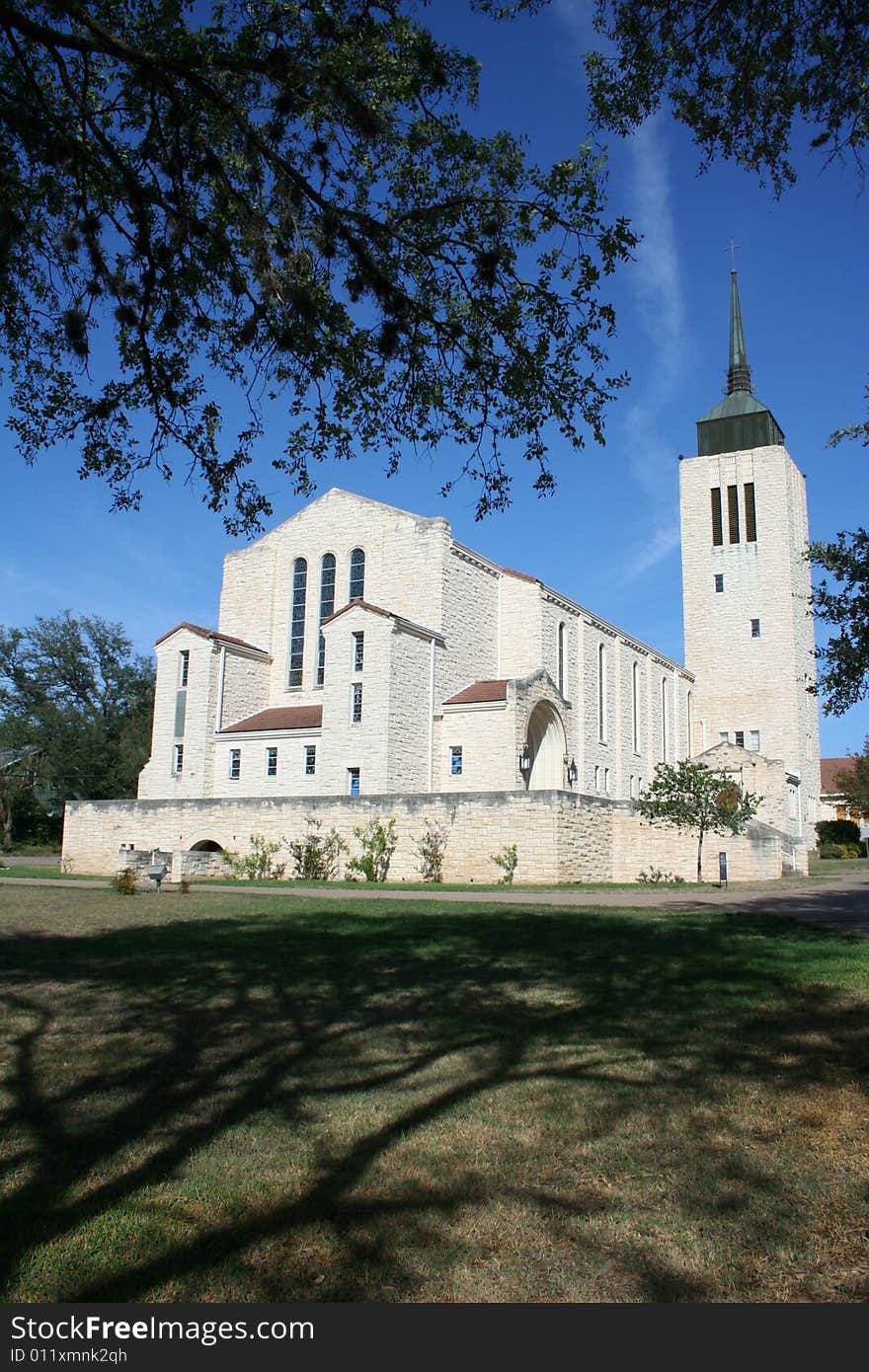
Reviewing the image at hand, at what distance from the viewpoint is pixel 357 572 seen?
41.1m

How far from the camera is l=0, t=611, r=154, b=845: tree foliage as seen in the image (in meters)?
60.1

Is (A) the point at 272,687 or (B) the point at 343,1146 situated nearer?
(B) the point at 343,1146

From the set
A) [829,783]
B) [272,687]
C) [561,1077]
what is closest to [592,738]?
[272,687]

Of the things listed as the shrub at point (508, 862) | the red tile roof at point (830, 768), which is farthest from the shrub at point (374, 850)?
the red tile roof at point (830, 768)

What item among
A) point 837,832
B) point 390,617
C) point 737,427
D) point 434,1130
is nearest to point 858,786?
point 837,832

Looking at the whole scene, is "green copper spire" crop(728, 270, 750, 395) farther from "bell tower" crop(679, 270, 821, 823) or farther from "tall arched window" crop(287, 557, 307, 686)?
"tall arched window" crop(287, 557, 307, 686)

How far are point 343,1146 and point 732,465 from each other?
5893 cm

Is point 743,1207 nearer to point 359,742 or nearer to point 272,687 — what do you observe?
point 359,742

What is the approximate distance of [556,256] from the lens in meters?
8.90

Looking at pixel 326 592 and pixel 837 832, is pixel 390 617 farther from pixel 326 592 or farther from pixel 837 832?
pixel 837 832

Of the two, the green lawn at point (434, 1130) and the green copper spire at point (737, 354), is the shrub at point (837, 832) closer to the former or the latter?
the green copper spire at point (737, 354)

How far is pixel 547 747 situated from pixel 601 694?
10.1 m

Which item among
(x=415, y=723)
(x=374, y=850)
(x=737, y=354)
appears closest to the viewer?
(x=374, y=850)

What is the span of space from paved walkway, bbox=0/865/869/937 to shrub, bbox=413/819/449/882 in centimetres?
424
